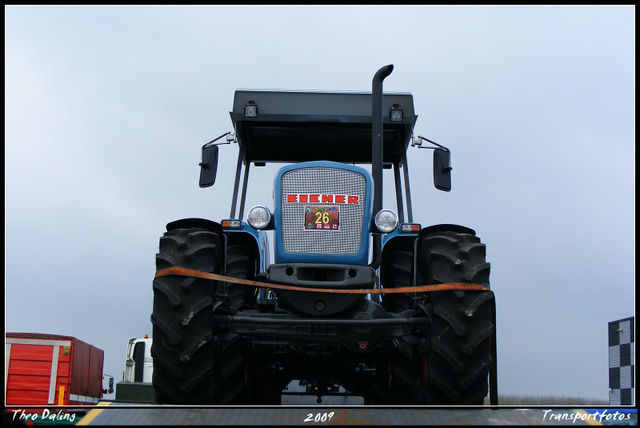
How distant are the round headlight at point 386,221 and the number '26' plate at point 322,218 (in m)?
0.29

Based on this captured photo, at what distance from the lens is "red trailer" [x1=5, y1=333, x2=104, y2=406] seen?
363 inches

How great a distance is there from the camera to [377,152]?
462 cm

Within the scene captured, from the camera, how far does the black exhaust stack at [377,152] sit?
4566mm

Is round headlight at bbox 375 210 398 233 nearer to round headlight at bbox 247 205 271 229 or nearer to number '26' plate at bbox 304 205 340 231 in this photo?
number '26' plate at bbox 304 205 340 231

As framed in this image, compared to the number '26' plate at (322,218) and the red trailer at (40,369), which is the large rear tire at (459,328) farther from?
the red trailer at (40,369)

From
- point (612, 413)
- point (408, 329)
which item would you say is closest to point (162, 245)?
point (408, 329)

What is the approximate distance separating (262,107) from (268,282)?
1860 mm

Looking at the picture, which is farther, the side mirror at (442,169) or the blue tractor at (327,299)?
the side mirror at (442,169)

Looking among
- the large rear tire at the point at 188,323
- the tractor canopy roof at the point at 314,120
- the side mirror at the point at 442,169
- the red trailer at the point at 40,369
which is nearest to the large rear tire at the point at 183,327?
the large rear tire at the point at 188,323

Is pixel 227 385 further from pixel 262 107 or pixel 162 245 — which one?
pixel 262 107

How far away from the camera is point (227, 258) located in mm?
4840

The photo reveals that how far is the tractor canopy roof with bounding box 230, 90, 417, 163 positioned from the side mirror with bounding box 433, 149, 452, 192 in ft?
1.28

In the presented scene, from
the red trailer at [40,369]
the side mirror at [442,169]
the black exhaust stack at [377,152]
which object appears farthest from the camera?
the red trailer at [40,369]

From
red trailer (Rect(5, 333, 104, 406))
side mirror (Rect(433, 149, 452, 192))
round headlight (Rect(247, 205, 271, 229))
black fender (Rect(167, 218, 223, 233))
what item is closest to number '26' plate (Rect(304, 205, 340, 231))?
round headlight (Rect(247, 205, 271, 229))
